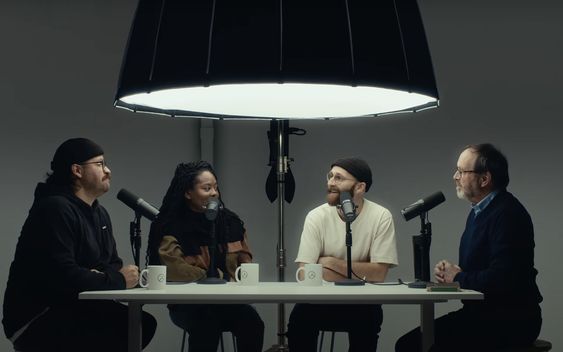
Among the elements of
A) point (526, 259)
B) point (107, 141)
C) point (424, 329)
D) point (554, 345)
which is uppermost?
point (107, 141)

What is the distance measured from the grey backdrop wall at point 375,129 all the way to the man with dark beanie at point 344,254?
4.25ft

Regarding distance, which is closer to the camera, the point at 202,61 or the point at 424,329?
the point at 202,61

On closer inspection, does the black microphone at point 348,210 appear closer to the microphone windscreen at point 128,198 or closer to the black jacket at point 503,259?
the black jacket at point 503,259

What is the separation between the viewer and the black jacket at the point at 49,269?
3.12 metres

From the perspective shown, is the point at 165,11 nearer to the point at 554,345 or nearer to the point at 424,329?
the point at 424,329

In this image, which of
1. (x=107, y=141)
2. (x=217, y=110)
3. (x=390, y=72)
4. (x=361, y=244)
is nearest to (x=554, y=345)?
(x=361, y=244)

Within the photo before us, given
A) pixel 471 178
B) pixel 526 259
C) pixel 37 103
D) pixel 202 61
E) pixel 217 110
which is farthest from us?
pixel 37 103

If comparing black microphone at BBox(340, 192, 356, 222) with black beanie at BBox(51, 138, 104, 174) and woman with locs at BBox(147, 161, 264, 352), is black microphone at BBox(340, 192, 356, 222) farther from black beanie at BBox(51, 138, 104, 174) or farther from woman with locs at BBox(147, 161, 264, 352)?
black beanie at BBox(51, 138, 104, 174)

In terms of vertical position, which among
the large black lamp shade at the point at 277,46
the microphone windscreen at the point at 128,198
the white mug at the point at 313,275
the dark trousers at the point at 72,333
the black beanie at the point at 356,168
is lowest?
the dark trousers at the point at 72,333

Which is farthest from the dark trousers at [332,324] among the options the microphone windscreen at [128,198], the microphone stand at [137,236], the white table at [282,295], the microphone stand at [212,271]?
the microphone windscreen at [128,198]

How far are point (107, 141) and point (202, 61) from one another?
184 inches

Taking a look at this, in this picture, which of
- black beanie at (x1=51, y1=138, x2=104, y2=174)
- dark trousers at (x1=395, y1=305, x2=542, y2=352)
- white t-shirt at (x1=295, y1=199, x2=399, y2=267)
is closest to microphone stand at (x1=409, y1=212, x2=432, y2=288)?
dark trousers at (x1=395, y1=305, x2=542, y2=352)

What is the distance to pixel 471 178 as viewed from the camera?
11.5ft

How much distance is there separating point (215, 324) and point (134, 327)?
62 centimetres
